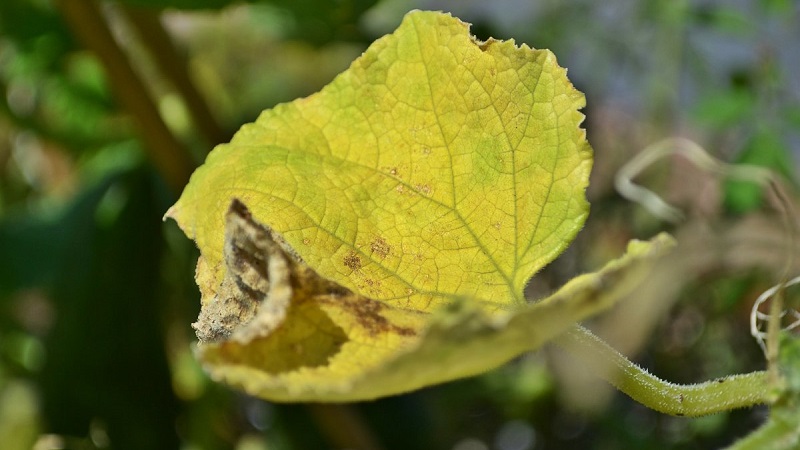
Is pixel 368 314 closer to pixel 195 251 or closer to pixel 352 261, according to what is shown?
pixel 352 261

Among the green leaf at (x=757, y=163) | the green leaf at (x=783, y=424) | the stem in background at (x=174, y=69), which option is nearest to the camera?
the green leaf at (x=783, y=424)

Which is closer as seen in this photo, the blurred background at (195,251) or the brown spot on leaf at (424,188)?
the brown spot on leaf at (424,188)

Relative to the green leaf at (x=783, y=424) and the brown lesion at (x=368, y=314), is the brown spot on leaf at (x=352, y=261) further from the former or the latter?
the green leaf at (x=783, y=424)

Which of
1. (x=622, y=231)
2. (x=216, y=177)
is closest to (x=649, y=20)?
(x=622, y=231)

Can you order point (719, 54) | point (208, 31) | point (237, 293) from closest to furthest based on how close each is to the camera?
point (237, 293) < point (208, 31) < point (719, 54)

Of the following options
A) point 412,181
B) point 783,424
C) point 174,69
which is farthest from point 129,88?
point 783,424

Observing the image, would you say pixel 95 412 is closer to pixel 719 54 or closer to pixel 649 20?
pixel 649 20

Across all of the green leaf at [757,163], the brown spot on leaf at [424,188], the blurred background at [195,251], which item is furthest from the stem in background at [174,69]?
the brown spot on leaf at [424,188]
